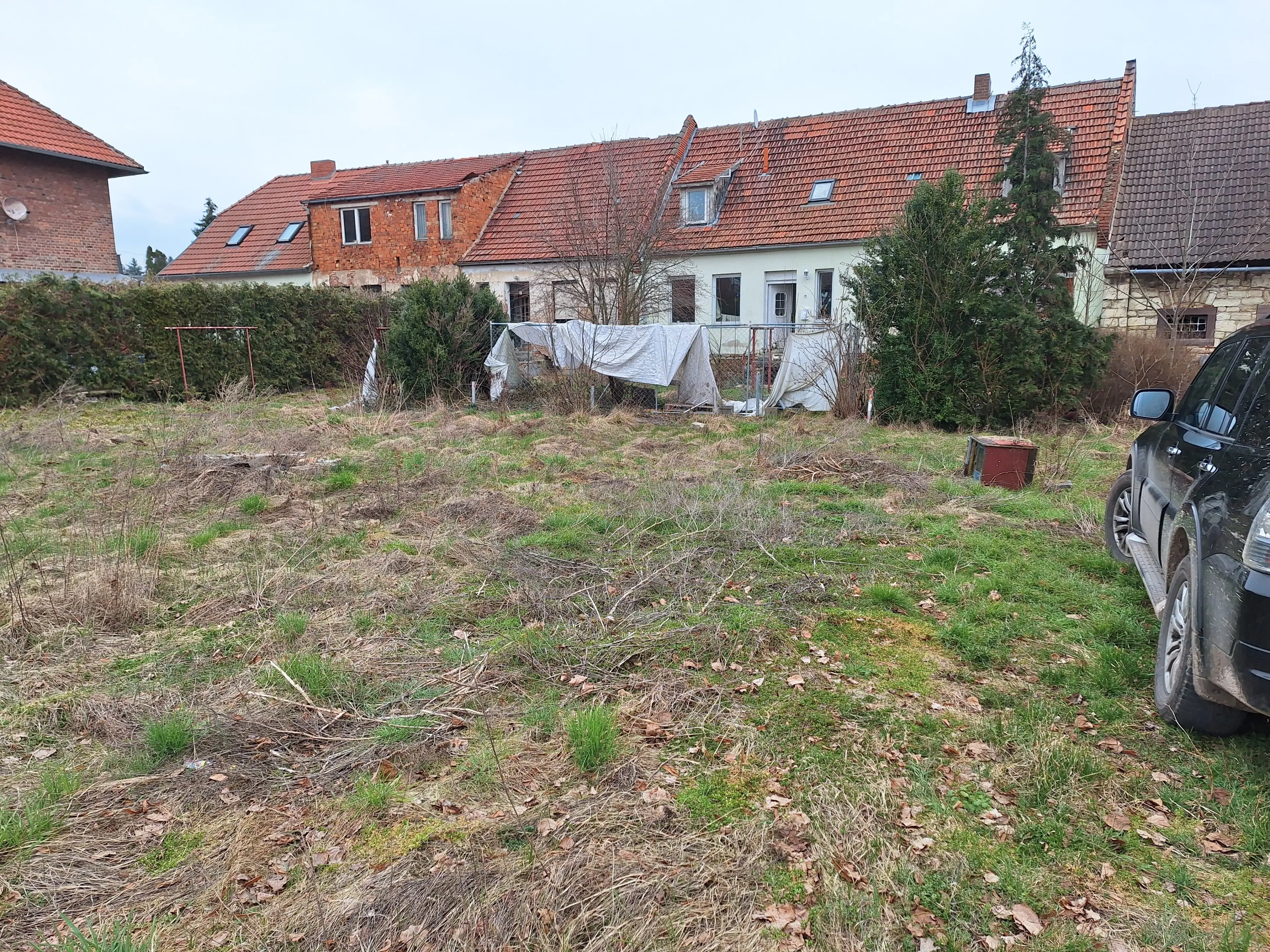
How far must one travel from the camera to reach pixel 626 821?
2957 mm

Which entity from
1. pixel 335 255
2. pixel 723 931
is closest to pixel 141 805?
pixel 723 931

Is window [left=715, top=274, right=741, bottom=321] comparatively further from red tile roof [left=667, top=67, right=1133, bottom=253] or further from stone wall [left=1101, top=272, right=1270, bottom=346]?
stone wall [left=1101, top=272, right=1270, bottom=346]

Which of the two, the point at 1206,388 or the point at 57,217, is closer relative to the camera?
the point at 1206,388

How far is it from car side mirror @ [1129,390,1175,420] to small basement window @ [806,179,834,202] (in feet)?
63.3

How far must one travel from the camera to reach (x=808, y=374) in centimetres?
1466

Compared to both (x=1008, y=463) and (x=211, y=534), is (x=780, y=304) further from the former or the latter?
(x=211, y=534)

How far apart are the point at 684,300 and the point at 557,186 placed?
682 cm

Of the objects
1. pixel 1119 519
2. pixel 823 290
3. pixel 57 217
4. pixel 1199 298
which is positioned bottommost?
pixel 1119 519

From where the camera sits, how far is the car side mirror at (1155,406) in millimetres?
4883

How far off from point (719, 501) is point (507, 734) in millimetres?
4094

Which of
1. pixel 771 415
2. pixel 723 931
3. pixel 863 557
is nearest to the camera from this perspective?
pixel 723 931

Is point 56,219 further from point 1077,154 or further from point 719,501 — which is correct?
point 1077,154

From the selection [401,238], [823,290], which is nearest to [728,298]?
[823,290]

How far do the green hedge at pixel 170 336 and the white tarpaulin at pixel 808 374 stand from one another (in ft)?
33.3
